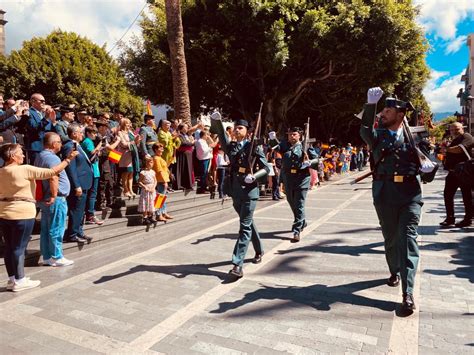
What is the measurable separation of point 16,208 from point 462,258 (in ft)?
20.4

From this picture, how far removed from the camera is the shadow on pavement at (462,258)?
4.96 meters

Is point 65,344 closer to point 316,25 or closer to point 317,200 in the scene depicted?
point 317,200

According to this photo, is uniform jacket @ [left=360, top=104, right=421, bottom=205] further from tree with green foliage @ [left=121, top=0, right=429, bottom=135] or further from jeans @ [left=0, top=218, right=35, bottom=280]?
tree with green foliage @ [left=121, top=0, right=429, bottom=135]

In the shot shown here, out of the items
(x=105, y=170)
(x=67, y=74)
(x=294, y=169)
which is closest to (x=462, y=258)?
(x=294, y=169)

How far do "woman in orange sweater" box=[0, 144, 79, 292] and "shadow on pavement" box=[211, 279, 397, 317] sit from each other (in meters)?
2.54

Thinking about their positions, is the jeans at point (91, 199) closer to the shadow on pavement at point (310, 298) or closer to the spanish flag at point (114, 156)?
the spanish flag at point (114, 156)

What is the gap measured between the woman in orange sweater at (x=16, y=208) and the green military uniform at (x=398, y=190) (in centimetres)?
396

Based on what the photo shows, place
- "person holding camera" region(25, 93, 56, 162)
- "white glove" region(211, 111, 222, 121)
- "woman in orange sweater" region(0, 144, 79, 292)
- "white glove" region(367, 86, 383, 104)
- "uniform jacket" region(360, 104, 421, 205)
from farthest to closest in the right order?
"person holding camera" region(25, 93, 56, 162) → "white glove" region(211, 111, 222, 121) → "woman in orange sweater" region(0, 144, 79, 292) → "uniform jacket" region(360, 104, 421, 205) → "white glove" region(367, 86, 383, 104)

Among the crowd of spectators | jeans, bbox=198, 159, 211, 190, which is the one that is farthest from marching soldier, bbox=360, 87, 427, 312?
jeans, bbox=198, 159, 211, 190

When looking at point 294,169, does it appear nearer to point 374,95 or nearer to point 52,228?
point 374,95

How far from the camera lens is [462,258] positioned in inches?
220

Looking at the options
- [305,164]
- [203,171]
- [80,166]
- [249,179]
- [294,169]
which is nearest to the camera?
[249,179]

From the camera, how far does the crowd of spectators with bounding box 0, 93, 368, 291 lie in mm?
4582

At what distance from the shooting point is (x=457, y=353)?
3.01m
